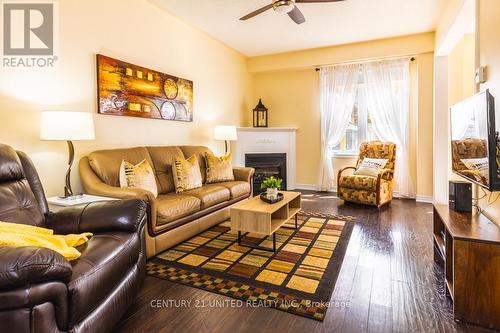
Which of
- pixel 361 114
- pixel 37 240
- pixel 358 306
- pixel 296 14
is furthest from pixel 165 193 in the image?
pixel 361 114

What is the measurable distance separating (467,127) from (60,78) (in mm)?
3554

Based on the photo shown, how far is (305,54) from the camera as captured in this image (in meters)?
5.55

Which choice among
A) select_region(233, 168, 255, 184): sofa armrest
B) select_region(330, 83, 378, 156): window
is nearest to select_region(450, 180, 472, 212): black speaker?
select_region(233, 168, 255, 184): sofa armrest

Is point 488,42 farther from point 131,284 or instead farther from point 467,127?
point 131,284

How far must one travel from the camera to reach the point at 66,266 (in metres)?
1.22

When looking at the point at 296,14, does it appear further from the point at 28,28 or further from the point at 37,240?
the point at 37,240

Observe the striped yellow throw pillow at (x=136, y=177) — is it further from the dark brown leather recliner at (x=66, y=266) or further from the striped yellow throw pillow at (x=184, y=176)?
the dark brown leather recliner at (x=66, y=266)

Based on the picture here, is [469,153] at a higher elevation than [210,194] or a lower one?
higher

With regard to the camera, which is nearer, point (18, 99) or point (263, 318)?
point (263, 318)

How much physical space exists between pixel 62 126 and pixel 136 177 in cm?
79

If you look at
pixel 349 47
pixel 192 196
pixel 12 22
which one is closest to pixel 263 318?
pixel 192 196

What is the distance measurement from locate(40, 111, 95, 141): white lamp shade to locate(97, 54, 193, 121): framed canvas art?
0.75 meters

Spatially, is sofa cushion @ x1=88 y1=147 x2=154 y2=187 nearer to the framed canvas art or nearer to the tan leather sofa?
the tan leather sofa

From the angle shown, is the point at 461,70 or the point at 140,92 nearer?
the point at 140,92
